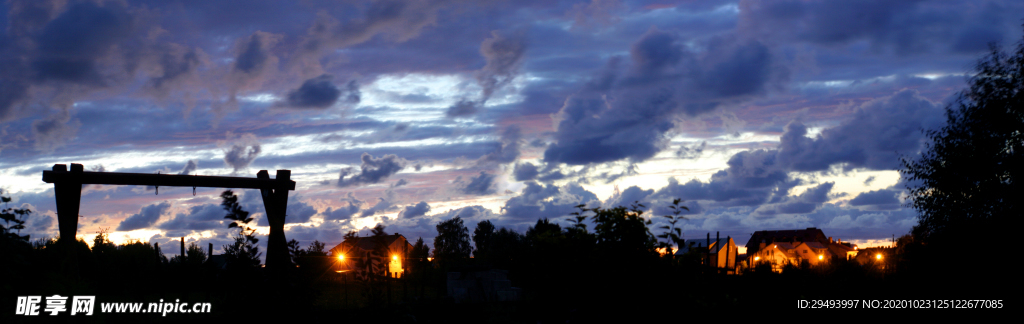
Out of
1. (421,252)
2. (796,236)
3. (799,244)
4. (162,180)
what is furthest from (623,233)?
(796,236)

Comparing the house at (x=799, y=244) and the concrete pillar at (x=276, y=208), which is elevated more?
the concrete pillar at (x=276, y=208)

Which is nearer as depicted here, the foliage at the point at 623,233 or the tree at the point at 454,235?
the foliage at the point at 623,233

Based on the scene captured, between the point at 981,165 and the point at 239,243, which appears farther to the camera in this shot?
the point at 981,165

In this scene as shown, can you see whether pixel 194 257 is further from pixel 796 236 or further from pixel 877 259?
pixel 796 236

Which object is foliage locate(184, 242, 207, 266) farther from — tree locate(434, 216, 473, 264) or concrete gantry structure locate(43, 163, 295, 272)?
tree locate(434, 216, 473, 264)

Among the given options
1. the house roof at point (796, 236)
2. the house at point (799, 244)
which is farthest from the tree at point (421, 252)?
the house roof at point (796, 236)

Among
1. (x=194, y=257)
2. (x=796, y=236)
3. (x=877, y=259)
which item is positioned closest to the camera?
(x=194, y=257)

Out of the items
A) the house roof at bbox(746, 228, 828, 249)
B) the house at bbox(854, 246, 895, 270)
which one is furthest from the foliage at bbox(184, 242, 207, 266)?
the house roof at bbox(746, 228, 828, 249)

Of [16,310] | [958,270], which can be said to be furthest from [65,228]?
[958,270]

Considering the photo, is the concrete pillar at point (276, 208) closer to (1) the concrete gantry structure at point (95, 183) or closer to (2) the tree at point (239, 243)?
(1) the concrete gantry structure at point (95, 183)

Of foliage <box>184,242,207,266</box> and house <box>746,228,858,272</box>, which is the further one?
house <box>746,228,858,272</box>

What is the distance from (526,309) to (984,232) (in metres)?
21.7

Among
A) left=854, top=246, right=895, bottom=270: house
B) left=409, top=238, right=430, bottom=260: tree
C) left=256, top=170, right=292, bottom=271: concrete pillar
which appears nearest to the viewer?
left=256, top=170, right=292, bottom=271: concrete pillar

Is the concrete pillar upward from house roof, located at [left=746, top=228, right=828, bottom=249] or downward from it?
upward
